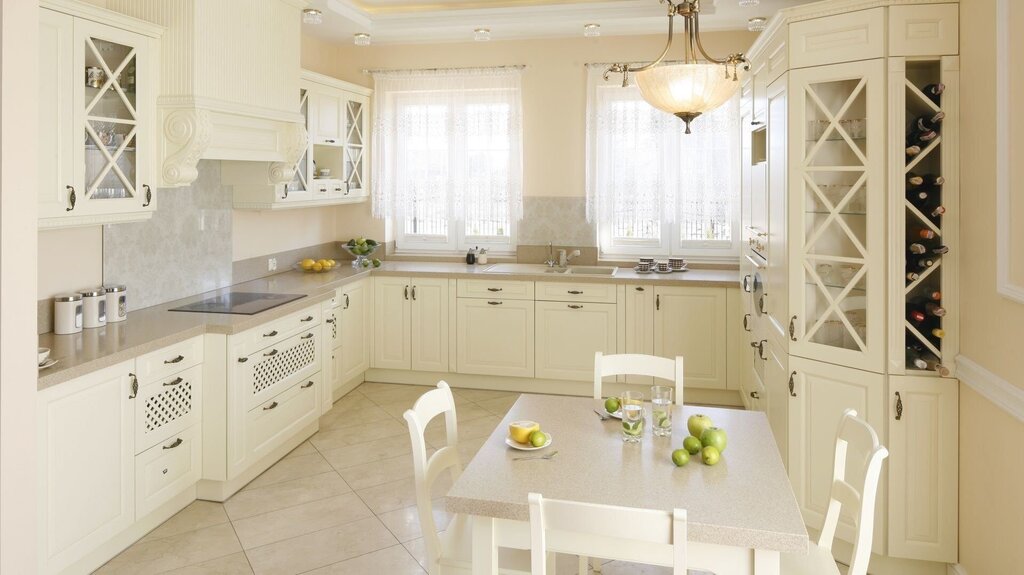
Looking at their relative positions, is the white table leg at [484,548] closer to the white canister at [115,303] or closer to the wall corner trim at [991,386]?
the wall corner trim at [991,386]

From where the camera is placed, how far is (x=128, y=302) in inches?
151

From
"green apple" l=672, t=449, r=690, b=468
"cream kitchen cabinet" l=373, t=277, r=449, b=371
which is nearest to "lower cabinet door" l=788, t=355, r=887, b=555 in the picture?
"green apple" l=672, t=449, r=690, b=468

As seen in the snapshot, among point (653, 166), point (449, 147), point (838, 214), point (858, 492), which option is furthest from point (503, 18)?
point (858, 492)

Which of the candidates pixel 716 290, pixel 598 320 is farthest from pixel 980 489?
pixel 598 320

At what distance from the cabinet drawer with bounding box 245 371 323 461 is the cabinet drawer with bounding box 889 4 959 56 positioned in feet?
11.5

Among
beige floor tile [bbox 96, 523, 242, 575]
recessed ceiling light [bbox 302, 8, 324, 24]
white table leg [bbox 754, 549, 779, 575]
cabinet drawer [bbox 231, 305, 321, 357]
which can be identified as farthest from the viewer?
recessed ceiling light [bbox 302, 8, 324, 24]

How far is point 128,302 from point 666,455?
2.98m

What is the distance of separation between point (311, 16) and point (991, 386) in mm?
4407

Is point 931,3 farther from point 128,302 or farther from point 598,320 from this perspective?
point 128,302

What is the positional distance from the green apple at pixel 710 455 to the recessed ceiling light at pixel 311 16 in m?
3.96

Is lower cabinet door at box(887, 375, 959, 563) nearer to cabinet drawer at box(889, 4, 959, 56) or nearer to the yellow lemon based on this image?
cabinet drawer at box(889, 4, 959, 56)

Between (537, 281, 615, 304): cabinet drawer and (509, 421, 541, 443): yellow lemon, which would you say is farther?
(537, 281, 615, 304): cabinet drawer

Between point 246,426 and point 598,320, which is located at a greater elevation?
point 598,320

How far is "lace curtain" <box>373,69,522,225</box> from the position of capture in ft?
19.9
